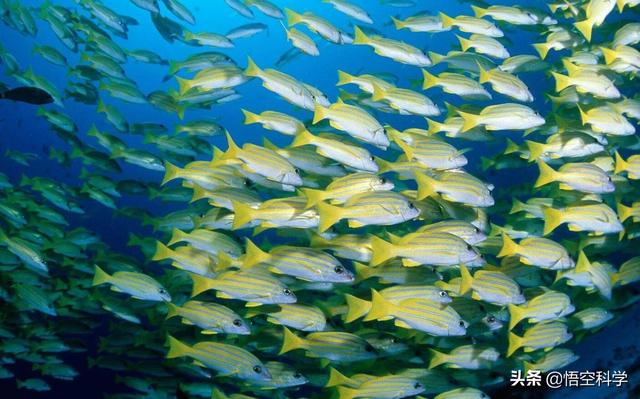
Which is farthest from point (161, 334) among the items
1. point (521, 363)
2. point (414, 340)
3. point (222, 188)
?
point (521, 363)

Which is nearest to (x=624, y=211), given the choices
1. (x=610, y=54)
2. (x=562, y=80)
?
(x=562, y=80)

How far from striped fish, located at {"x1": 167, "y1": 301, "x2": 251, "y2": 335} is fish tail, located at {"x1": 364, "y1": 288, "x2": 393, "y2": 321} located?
4.29ft

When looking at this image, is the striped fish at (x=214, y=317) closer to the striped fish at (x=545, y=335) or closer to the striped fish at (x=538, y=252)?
the striped fish at (x=538, y=252)

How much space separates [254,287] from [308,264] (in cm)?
54

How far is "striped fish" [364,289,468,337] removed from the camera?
3936 millimetres

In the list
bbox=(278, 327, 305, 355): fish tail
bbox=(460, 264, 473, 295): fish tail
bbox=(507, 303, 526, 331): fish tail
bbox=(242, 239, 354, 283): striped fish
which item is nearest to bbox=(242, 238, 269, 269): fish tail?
bbox=(242, 239, 354, 283): striped fish

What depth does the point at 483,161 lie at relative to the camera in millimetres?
7285

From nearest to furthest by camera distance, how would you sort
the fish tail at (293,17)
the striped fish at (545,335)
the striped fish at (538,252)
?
1. the striped fish at (538,252)
2. the striped fish at (545,335)
3. the fish tail at (293,17)

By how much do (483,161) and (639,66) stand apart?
257 centimetres

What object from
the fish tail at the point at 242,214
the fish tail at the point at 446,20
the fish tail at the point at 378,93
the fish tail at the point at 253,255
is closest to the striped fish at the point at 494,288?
the fish tail at the point at 253,255

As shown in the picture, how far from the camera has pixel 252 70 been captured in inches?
214

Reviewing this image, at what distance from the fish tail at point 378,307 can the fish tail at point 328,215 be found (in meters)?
0.64

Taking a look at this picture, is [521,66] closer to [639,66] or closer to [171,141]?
[639,66]

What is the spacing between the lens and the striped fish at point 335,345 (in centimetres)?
445
